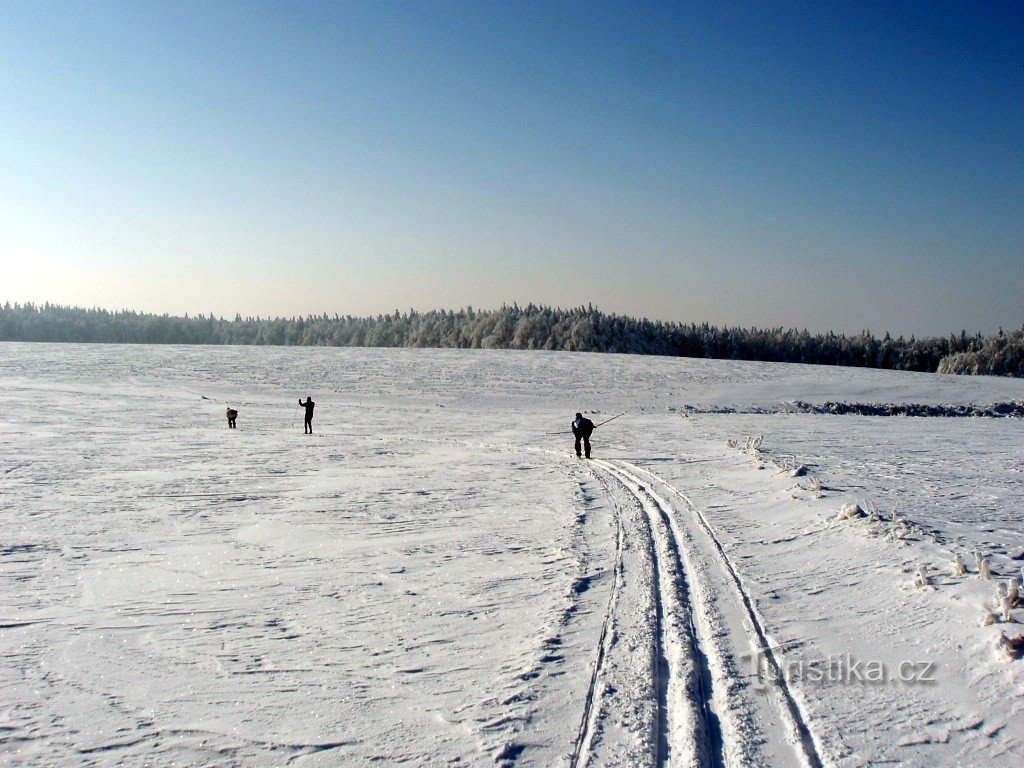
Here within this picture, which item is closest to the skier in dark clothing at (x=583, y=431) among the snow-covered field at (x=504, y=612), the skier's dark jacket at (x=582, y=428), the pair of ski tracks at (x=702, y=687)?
the skier's dark jacket at (x=582, y=428)

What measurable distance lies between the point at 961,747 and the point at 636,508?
7508mm

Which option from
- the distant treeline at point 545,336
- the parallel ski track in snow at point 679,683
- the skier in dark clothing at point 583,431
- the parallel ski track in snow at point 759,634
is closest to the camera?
the parallel ski track in snow at point 679,683

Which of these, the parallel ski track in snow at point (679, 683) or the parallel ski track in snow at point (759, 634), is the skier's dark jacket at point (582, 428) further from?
the parallel ski track in snow at point (679, 683)

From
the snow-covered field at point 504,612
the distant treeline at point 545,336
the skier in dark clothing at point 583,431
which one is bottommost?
the snow-covered field at point 504,612

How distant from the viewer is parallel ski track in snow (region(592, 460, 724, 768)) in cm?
396

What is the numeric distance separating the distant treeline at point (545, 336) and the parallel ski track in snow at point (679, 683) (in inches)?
3802

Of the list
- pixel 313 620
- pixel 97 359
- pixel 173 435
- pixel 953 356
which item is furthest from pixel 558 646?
pixel 953 356

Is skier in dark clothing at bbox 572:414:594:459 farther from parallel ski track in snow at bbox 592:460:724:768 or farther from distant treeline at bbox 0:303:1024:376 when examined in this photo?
distant treeline at bbox 0:303:1024:376

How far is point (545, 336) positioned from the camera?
360 ft

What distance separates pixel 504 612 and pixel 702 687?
2.27m

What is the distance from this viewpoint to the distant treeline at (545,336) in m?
106

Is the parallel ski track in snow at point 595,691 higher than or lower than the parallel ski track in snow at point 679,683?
lower

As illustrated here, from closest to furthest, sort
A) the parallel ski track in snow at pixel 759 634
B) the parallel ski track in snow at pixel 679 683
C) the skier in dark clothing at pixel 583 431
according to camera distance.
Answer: the parallel ski track in snow at pixel 679 683 < the parallel ski track in snow at pixel 759 634 < the skier in dark clothing at pixel 583 431

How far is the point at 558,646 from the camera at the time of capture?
5.57 meters
